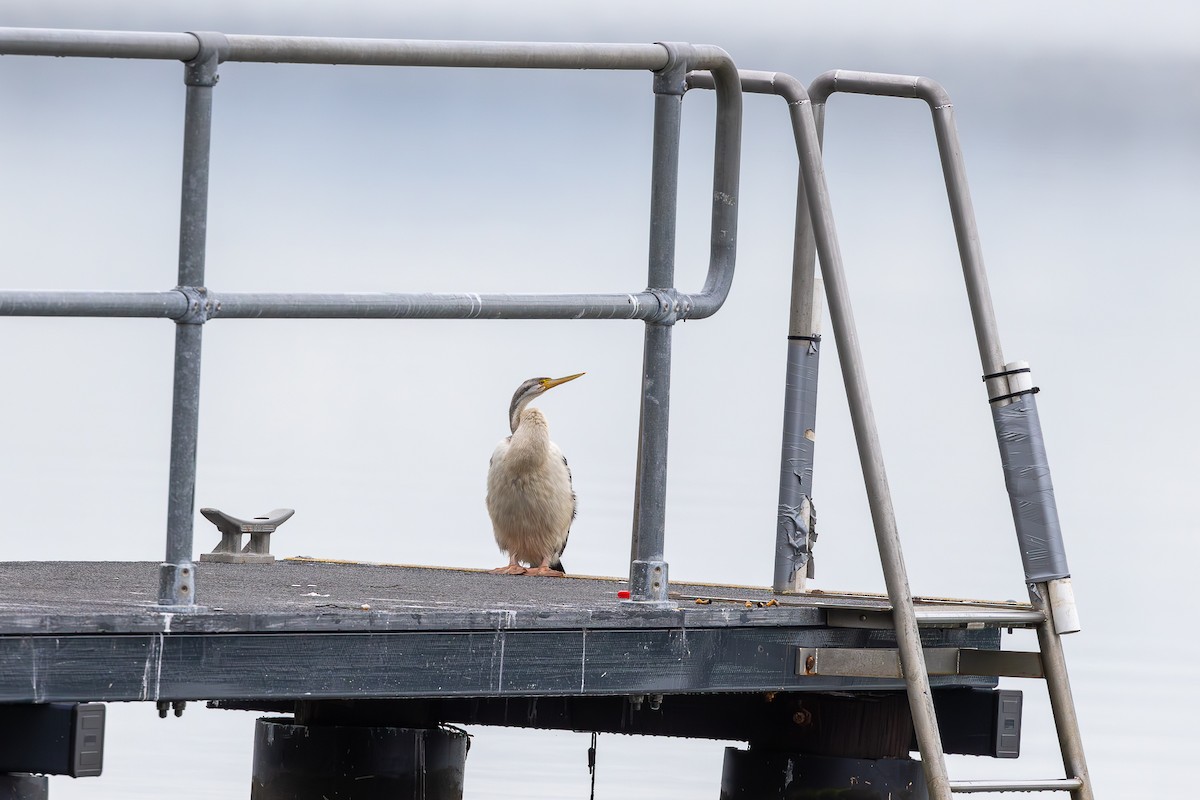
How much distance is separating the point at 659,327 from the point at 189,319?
3.50 ft

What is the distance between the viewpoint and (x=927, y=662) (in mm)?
5414

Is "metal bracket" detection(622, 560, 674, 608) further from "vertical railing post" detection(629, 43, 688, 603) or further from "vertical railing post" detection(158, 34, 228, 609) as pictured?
"vertical railing post" detection(158, 34, 228, 609)

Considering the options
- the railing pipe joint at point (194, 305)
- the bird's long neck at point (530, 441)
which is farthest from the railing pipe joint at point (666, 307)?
the bird's long neck at point (530, 441)

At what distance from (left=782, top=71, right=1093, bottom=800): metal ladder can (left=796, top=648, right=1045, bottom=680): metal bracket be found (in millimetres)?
49

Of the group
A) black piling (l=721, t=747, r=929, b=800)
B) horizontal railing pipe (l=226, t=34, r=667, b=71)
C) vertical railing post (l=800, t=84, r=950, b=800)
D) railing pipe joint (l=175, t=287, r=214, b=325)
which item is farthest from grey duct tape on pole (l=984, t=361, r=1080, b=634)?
railing pipe joint (l=175, t=287, r=214, b=325)

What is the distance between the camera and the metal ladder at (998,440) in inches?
194

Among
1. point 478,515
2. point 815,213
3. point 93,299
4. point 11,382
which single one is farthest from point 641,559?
point 11,382

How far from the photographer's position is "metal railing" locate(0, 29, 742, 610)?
13.9 feet

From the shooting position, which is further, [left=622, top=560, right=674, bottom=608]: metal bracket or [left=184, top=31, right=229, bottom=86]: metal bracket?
[left=622, top=560, right=674, bottom=608]: metal bracket

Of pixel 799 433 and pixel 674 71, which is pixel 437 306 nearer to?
pixel 674 71

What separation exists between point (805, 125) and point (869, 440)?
763 millimetres

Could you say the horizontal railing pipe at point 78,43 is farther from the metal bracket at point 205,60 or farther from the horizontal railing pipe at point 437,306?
the horizontal railing pipe at point 437,306

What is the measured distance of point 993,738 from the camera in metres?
5.95

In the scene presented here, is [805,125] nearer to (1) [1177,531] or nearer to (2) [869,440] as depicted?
(2) [869,440]
